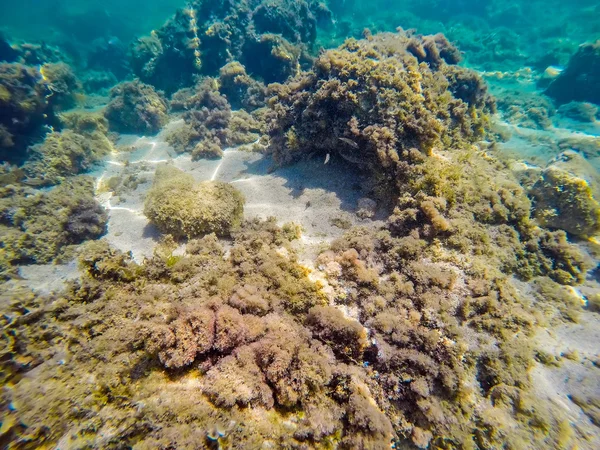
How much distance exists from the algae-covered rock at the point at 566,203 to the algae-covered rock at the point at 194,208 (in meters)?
7.27

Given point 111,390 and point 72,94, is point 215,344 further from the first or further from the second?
point 72,94

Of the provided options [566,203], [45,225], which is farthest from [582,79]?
[45,225]

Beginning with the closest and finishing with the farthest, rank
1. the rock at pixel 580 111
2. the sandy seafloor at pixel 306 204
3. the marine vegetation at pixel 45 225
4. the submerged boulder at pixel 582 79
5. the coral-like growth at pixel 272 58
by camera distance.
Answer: the sandy seafloor at pixel 306 204 < the marine vegetation at pixel 45 225 < the coral-like growth at pixel 272 58 < the rock at pixel 580 111 < the submerged boulder at pixel 582 79

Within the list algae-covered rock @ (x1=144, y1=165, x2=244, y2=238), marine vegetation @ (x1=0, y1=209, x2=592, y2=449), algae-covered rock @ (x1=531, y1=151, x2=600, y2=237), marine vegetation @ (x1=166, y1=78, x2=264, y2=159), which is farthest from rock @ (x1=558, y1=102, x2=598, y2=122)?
algae-covered rock @ (x1=144, y1=165, x2=244, y2=238)

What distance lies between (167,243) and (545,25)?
1603 inches

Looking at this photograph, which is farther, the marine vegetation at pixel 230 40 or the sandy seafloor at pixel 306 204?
the marine vegetation at pixel 230 40

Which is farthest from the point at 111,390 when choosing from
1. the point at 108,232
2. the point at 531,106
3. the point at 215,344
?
the point at 531,106

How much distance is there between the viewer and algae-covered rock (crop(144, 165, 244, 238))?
5.99m

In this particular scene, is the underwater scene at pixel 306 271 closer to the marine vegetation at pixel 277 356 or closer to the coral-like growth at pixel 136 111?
the marine vegetation at pixel 277 356

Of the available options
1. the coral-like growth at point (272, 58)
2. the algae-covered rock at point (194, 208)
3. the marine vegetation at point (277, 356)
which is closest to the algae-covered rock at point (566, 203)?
the marine vegetation at point (277, 356)

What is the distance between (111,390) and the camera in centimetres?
287

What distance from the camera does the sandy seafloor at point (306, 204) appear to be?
3.85 meters

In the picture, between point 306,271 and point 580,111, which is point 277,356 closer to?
point 306,271

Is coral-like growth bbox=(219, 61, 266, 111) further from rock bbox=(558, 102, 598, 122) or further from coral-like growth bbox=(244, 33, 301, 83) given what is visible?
rock bbox=(558, 102, 598, 122)
